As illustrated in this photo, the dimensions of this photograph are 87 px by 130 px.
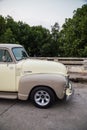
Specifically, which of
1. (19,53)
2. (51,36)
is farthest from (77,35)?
(19,53)

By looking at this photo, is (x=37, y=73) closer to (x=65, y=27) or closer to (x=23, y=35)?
(x=65, y=27)

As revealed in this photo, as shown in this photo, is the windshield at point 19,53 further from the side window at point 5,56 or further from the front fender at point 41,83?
the front fender at point 41,83

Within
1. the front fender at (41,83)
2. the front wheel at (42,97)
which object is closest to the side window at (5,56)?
the front fender at (41,83)

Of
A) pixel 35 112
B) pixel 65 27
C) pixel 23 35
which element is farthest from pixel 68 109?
pixel 23 35

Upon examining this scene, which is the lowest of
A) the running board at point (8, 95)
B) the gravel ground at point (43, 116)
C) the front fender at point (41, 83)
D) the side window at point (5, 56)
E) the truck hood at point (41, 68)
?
the gravel ground at point (43, 116)

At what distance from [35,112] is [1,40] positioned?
20.8 meters

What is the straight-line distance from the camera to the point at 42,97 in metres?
6.04

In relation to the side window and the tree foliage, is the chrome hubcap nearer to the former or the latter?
the side window

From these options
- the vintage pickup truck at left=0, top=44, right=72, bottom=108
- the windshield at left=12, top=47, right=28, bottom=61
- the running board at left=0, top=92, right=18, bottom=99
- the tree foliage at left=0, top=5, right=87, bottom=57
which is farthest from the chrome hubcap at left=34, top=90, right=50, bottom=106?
the tree foliage at left=0, top=5, right=87, bottom=57

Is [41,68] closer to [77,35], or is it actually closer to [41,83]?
[41,83]

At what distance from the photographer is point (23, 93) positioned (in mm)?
6047

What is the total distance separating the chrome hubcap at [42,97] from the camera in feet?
19.6

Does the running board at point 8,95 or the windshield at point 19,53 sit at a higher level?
the windshield at point 19,53

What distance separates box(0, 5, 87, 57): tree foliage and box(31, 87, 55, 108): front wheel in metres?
16.4
